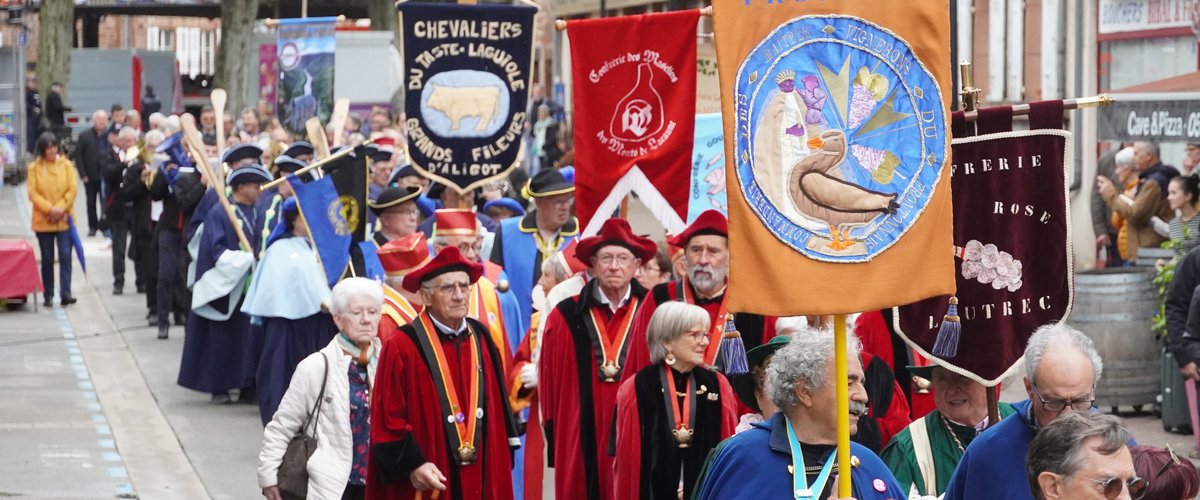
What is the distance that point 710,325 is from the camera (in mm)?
8258

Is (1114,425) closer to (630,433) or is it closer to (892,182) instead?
(892,182)

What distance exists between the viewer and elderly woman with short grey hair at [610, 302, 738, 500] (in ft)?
24.3

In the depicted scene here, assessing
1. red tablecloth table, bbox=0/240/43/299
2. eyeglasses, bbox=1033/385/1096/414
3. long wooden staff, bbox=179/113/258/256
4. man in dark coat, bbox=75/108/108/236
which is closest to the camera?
eyeglasses, bbox=1033/385/1096/414

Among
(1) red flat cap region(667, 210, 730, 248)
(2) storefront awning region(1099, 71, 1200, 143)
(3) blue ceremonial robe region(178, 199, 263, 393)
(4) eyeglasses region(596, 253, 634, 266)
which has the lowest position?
(3) blue ceremonial robe region(178, 199, 263, 393)

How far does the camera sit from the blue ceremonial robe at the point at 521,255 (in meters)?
11.9

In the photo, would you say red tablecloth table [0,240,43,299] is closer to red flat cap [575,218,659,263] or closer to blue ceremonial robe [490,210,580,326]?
blue ceremonial robe [490,210,580,326]

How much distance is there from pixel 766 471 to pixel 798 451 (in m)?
0.11

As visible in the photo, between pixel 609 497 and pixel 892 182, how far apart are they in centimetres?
342

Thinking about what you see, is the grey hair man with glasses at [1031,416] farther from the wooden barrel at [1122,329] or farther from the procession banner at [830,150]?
the wooden barrel at [1122,329]

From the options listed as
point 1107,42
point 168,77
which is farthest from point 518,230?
point 168,77

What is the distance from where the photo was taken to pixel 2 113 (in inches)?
1438

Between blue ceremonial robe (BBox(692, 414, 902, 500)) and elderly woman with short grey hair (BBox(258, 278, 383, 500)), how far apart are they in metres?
3.07

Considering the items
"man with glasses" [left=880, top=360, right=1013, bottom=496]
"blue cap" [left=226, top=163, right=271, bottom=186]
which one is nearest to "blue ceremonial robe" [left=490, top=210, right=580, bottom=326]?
"blue cap" [left=226, top=163, right=271, bottom=186]

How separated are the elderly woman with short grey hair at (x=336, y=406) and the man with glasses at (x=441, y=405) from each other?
0.39 m
